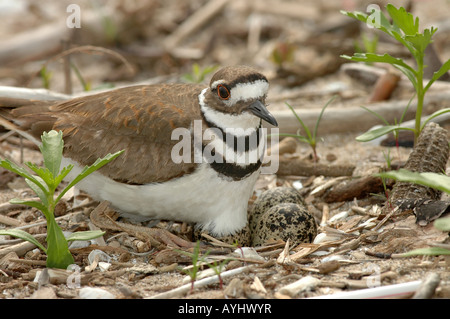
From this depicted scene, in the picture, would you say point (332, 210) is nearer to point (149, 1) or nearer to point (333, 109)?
point (333, 109)

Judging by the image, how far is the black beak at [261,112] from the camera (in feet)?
11.9

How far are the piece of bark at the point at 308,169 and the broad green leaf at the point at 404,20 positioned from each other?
1.24 m

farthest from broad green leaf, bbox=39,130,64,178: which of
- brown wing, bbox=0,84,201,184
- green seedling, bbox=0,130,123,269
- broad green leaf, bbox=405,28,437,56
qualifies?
broad green leaf, bbox=405,28,437,56

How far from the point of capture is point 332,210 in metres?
4.46

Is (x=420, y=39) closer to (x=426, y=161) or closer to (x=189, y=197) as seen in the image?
(x=426, y=161)

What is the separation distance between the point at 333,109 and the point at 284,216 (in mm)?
1822

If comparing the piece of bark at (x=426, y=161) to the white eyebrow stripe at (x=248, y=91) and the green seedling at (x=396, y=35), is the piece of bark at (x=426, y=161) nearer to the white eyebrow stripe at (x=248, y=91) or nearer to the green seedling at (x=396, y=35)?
the green seedling at (x=396, y=35)

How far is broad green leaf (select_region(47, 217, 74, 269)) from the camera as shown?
333 cm

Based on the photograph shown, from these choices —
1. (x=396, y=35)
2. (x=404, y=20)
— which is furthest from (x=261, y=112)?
(x=404, y=20)

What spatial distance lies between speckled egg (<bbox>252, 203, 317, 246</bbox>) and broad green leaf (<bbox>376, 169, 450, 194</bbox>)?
39.9 inches

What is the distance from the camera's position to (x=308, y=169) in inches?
190

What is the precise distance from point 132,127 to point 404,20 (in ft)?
6.32

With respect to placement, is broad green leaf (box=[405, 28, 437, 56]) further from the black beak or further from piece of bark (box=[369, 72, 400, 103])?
piece of bark (box=[369, 72, 400, 103])
